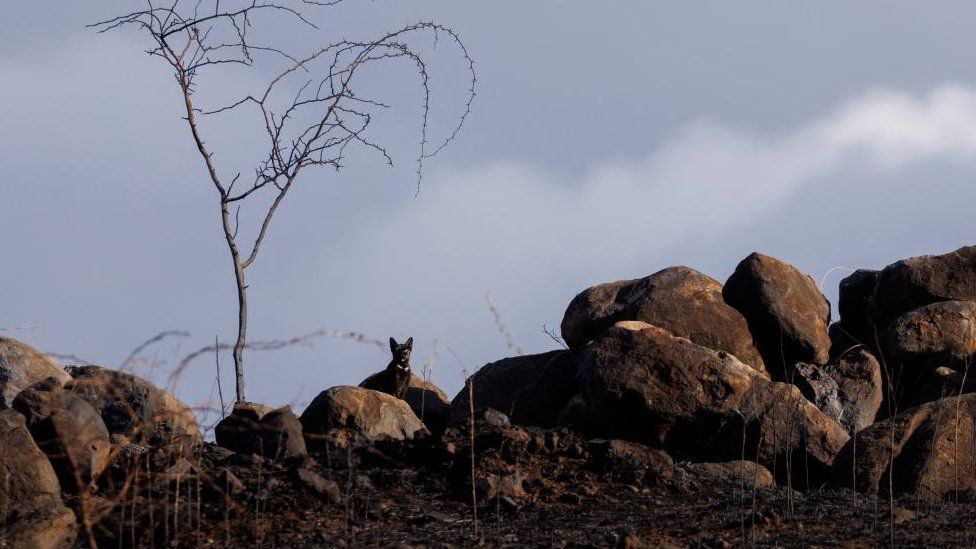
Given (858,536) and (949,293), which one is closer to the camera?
(858,536)

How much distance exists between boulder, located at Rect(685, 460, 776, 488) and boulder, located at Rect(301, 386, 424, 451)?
98.3 inches

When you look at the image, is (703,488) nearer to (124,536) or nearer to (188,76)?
(124,536)

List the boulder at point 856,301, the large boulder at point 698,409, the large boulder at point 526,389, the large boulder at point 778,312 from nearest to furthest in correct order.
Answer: the large boulder at point 698,409
the large boulder at point 526,389
the large boulder at point 778,312
the boulder at point 856,301

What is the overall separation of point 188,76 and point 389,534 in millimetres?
7999

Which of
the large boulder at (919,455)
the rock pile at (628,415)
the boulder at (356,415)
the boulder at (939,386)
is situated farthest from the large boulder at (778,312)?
the boulder at (356,415)

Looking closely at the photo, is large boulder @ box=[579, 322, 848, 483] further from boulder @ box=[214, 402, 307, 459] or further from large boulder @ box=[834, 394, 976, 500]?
boulder @ box=[214, 402, 307, 459]

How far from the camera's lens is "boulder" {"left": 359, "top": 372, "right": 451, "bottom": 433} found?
12.6 m

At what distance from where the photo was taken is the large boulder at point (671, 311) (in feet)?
38.6

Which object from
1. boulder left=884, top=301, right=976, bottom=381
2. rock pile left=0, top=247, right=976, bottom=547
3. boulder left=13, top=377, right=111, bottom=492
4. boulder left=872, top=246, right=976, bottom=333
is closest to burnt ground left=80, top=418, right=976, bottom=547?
rock pile left=0, top=247, right=976, bottom=547

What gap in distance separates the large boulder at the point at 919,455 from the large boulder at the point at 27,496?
537cm

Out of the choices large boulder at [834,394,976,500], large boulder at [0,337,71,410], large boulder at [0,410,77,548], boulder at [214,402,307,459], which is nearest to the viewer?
large boulder at [0,410,77,548]

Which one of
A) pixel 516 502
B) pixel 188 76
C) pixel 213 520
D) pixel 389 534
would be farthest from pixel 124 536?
pixel 188 76

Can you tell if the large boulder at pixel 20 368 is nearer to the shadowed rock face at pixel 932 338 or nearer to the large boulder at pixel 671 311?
the large boulder at pixel 671 311

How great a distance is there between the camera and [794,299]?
40.4 feet
